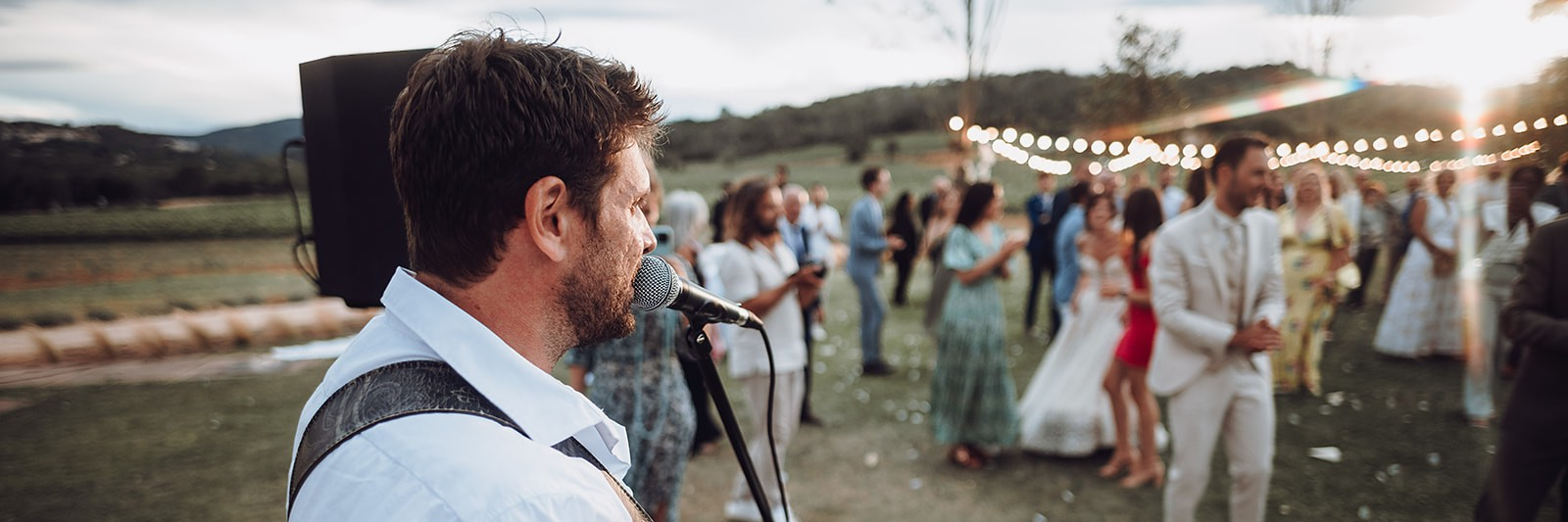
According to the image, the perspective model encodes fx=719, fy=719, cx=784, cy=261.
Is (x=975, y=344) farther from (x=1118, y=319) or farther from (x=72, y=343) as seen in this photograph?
(x=72, y=343)

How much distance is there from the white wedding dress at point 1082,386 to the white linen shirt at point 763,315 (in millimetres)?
2091

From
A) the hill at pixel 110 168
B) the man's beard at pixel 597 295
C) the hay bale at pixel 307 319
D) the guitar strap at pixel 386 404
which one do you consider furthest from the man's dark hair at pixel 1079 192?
the hay bale at pixel 307 319

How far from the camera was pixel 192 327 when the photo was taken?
26.0 feet

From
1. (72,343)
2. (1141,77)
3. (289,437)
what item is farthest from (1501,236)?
(1141,77)

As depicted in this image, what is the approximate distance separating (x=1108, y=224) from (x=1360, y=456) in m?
2.33

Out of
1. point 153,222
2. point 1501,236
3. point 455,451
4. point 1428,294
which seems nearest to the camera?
point 455,451

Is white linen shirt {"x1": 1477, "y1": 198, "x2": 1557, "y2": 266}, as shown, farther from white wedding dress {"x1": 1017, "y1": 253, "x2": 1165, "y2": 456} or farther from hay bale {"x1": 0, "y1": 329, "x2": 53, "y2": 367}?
hay bale {"x1": 0, "y1": 329, "x2": 53, "y2": 367}

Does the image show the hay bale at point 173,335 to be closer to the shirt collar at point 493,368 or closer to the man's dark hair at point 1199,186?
the shirt collar at point 493,368

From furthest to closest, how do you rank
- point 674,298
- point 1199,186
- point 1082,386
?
1. point 1199,186
2. point 1082,386
3. point 674,298

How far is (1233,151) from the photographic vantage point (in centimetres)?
344

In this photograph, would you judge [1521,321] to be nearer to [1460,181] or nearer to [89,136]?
[1460,181]

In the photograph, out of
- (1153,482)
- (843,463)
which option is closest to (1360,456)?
(1153,482)

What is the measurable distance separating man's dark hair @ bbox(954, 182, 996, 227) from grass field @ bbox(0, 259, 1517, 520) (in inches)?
69.8

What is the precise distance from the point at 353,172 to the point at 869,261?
652cm
